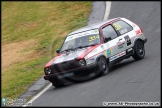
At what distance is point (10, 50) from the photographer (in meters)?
21.5

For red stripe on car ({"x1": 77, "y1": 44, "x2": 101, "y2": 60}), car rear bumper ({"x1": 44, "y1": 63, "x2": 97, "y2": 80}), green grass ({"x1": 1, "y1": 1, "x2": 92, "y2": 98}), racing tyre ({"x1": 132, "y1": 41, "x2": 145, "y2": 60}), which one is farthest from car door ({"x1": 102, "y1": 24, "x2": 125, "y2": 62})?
green grass ({"x1": 1, "y1": 1, "x2": 92, "y2": 98})

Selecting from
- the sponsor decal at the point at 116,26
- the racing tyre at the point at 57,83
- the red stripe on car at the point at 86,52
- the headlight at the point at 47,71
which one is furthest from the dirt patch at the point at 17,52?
the red stripe on car at the point at 86,52

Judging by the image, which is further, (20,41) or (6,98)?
(20,41)

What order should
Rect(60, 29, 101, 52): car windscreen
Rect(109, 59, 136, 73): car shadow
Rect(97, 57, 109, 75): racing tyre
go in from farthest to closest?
1. Rect(109, 59, 136, 73): car shadow
2. Rect(60, 29, 101, 52): car windscreen
3. Rect(97, 57, 109, 75): racing tyre

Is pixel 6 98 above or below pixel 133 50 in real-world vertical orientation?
below

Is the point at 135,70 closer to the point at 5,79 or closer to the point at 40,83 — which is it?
the point at 40,83

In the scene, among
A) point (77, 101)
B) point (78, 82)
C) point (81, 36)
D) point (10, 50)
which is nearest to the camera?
point (77, 101)

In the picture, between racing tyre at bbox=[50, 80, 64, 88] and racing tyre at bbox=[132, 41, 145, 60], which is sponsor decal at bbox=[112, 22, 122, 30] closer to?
racing tyre at bbox=[132, 41, 145, 60]

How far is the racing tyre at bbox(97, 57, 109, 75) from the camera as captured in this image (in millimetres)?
14686

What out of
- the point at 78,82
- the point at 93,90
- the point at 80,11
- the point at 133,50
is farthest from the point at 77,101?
the point at 80,11

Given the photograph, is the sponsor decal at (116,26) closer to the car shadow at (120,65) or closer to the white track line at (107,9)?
the car shadow at (120,65)

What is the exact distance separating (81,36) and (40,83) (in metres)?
1.96

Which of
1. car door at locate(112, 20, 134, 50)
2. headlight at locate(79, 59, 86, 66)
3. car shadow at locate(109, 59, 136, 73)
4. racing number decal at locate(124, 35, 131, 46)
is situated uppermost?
car door at locate(112, 20, 134, 50)

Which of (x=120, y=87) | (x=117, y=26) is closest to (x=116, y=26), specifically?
(x=117, y=26)
